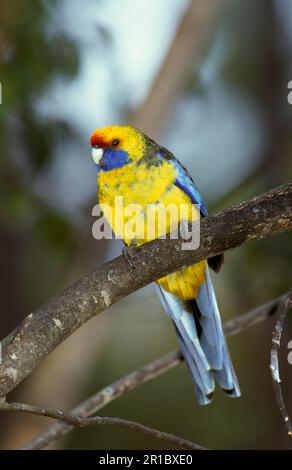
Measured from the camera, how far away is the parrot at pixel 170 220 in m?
3.22

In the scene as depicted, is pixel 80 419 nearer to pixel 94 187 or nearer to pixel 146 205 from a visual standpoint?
pixel 146 205

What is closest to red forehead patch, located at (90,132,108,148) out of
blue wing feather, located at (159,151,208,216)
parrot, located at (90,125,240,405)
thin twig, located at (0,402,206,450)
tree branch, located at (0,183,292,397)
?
parrot, located at (90,125,240,405)

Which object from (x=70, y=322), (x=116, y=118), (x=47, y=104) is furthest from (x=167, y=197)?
(x=116, y=118)

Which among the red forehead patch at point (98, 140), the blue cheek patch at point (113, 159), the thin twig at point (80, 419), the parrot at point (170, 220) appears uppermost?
the red forehead patch at point (98, 140)

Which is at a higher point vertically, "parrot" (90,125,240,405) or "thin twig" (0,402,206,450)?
"parrot" (90,125,240,405)

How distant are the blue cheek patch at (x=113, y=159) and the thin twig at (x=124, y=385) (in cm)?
95

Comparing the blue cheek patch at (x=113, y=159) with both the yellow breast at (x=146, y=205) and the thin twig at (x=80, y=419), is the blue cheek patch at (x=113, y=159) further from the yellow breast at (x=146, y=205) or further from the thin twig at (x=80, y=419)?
the thin twig at (x=80, y=419)

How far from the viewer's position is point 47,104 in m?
4.34

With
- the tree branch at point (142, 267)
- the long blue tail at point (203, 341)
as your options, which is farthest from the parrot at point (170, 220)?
the tree branch at point (142, 267)

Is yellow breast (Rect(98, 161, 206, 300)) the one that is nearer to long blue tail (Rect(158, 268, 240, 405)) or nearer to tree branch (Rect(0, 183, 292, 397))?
long blue tail (Rect(158, 268, 240, 405))

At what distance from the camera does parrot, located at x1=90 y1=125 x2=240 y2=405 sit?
10.6ft

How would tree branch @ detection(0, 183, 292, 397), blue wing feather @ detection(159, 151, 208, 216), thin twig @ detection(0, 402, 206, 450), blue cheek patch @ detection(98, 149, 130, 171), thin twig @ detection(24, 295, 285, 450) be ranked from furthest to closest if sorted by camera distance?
blue cheek patch @ detection(98, 149, 130, 171) < blue wing feather @ detection(159, 151, 208, 216) < thin twig @ detection(24, 295, 285, 450) < tree branch @ detection(0, 183, 292, 397) < thin twig @ detection(0, 402, 206, 450)

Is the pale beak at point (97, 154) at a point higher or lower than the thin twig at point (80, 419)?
higher

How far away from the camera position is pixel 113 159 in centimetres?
348
